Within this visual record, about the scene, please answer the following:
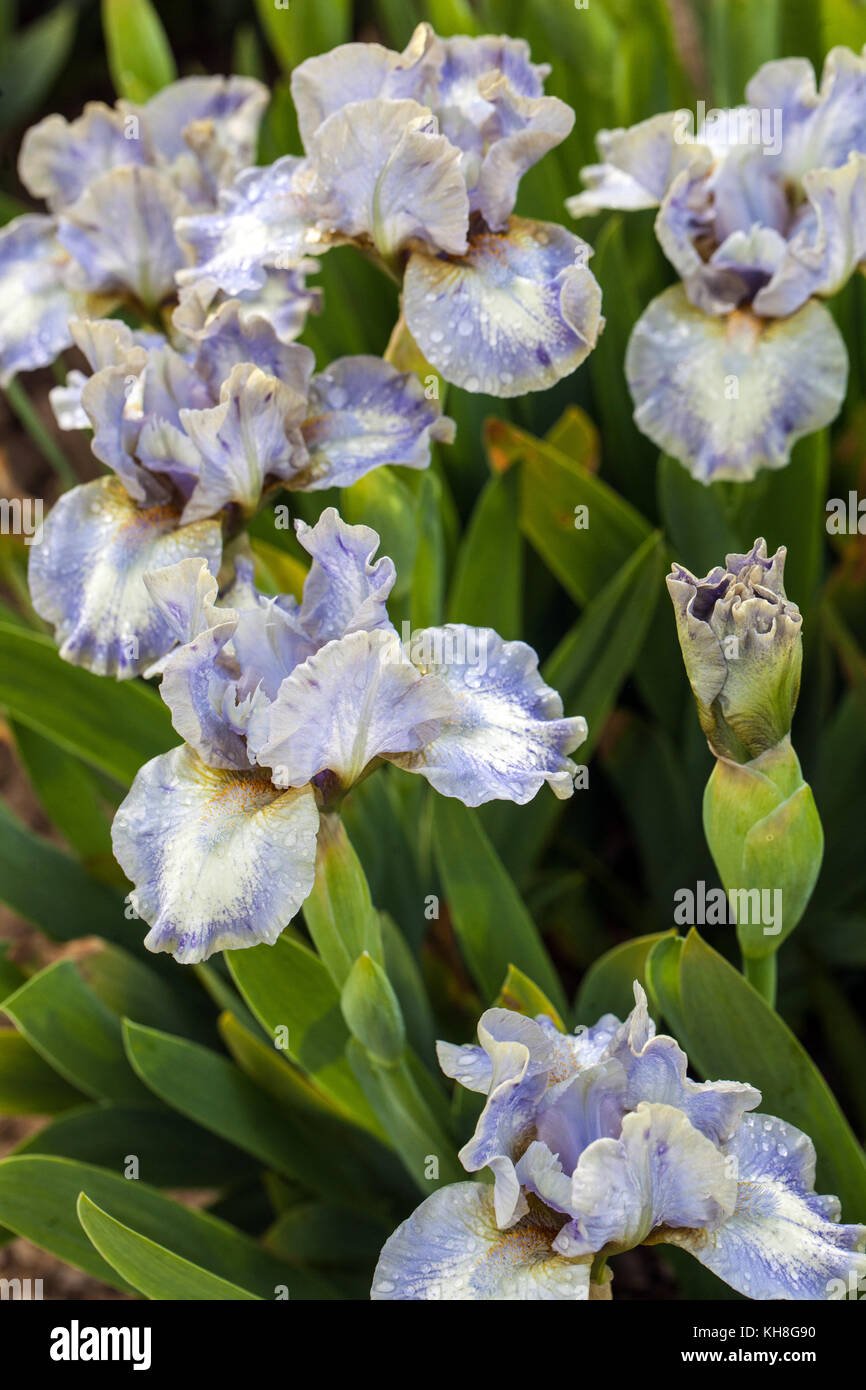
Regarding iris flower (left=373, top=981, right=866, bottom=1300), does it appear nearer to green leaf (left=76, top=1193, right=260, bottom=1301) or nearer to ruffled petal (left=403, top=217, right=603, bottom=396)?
green leaf (left=76, top=1193, right=260, bottom=1301)

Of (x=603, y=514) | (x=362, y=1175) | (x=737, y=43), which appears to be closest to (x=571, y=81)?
(x=737, y=43)

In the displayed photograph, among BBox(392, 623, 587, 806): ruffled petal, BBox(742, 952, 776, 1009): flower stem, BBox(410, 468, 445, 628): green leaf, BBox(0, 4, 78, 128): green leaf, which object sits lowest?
BBox(742, 952, 776, 1009): flower stem

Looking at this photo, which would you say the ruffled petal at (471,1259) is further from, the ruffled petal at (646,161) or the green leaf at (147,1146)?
the ruffled petal at (646,161)

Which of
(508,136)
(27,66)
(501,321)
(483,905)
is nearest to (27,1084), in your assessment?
(483,905)

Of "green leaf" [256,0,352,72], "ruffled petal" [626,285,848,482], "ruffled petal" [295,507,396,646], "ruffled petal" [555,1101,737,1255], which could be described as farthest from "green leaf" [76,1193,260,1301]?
"green leaf" [256,0,352,72]

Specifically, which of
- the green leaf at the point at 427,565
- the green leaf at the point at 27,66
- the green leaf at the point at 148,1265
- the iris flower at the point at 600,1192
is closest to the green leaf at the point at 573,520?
the green leaf at the point at 427,565

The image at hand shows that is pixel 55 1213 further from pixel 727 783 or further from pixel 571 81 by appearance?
pixel 571 81
